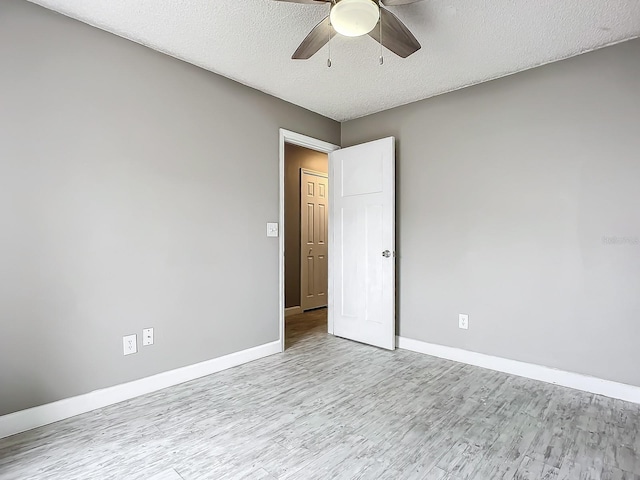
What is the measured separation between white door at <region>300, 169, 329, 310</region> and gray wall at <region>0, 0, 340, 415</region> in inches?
77.7

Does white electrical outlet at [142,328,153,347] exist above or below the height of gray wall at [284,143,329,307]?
below

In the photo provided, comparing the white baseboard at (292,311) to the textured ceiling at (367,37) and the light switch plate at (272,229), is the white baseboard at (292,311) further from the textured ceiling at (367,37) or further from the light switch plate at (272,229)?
the textured ceiling at (367,37)

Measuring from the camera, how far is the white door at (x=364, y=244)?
339 cm

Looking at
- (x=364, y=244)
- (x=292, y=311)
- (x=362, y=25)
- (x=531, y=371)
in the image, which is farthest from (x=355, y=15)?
(x=292, y=311)

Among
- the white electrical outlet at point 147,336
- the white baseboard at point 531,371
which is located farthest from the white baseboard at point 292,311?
the white electrical outlet at point 147,336

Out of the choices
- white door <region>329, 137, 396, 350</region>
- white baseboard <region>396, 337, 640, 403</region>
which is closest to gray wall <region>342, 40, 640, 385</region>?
white baseboard <region>396, 337, 640, 403</region>

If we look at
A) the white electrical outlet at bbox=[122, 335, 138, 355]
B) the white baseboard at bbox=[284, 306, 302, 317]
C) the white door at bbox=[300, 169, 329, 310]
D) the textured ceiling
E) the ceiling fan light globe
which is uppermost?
the textured ceiling

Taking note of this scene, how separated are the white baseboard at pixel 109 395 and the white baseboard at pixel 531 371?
164 centimetres

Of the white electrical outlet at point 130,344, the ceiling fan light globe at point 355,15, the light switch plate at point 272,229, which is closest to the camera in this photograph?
the ceiling fan light globe at point 355,15

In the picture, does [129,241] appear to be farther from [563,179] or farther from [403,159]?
[563,179]

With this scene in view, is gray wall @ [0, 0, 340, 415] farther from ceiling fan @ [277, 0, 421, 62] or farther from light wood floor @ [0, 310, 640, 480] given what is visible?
ceiling fan @ [277, 0, 421, 62]

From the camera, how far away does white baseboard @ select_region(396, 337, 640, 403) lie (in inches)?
92.7

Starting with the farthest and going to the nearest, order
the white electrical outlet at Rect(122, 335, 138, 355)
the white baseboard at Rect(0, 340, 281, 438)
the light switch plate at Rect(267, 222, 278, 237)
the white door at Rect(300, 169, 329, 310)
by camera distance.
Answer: the white door at Rect(300, 169, 329, 310)
the light switch plate at Rect(267, 222, 278, 237)
the white electrical outlet at Rect(122, 335, 138, 355)
the white baseboard at Rect(0, 340, 281, 438)

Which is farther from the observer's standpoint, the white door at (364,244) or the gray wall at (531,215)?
the white door at (364,244)
